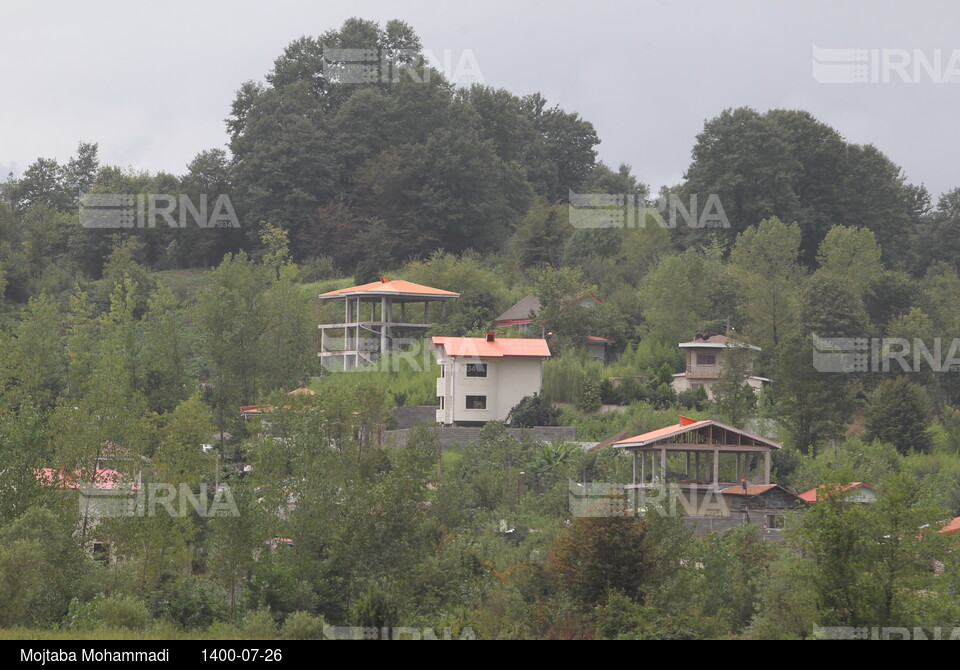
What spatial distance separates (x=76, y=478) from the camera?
39781mm

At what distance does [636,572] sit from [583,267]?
41.0 metres

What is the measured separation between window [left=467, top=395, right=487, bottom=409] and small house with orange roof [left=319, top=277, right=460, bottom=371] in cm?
726

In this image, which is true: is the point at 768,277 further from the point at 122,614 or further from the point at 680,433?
the point at 122,614

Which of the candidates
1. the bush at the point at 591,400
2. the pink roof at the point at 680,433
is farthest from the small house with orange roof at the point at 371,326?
the pink roof at the point at 680,433

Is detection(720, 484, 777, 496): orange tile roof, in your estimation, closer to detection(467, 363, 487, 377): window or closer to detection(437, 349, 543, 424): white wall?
detection(437, 349, 543, 424): white wall

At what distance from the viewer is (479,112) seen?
88.0 meters

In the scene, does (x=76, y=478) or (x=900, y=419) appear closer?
(x=76, y=478)

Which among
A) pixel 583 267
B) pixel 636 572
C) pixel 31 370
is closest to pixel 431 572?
pixel 636 572

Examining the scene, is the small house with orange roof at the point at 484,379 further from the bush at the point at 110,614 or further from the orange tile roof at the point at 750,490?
the bush at the point at 110,614

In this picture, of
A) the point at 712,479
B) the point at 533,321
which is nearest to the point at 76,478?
the point at 712,479

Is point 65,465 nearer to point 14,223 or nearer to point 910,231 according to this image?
point 14,223

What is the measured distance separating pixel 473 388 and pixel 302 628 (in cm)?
2462

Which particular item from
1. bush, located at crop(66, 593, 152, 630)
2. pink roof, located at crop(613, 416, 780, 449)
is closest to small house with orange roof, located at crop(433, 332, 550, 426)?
pink roof, located at crop(613, 416, 780, 449)

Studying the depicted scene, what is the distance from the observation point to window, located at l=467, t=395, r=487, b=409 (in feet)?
175
